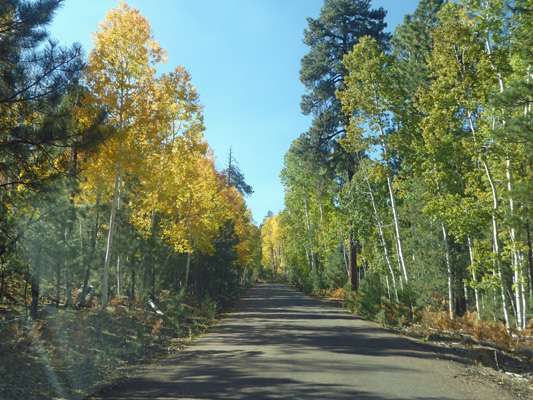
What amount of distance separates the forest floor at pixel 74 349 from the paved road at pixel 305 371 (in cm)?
76

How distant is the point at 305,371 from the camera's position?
25.0 feet

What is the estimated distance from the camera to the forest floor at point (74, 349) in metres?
6.75

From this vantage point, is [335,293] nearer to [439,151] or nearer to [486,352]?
[439,151]

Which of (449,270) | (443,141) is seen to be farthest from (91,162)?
(449,270)

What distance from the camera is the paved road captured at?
626 cm

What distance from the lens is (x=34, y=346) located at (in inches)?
344

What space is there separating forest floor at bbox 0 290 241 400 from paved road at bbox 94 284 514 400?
0.76 m

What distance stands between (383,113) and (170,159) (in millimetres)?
8745

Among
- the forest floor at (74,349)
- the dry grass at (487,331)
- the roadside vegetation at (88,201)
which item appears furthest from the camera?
the dry grass at (487,331)

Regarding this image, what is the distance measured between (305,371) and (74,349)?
5.17 m

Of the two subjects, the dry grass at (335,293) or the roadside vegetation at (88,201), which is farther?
the dry grass at (335,293)

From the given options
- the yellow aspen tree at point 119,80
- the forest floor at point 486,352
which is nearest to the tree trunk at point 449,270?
the forest floor at point 486,352

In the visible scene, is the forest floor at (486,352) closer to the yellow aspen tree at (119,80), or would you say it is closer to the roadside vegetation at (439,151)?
the roadside vegetation at (439,151)

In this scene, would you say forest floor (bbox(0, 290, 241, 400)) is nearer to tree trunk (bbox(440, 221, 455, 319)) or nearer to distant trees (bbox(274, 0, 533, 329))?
distant trees (bbox(274, 0, 533, 329))
